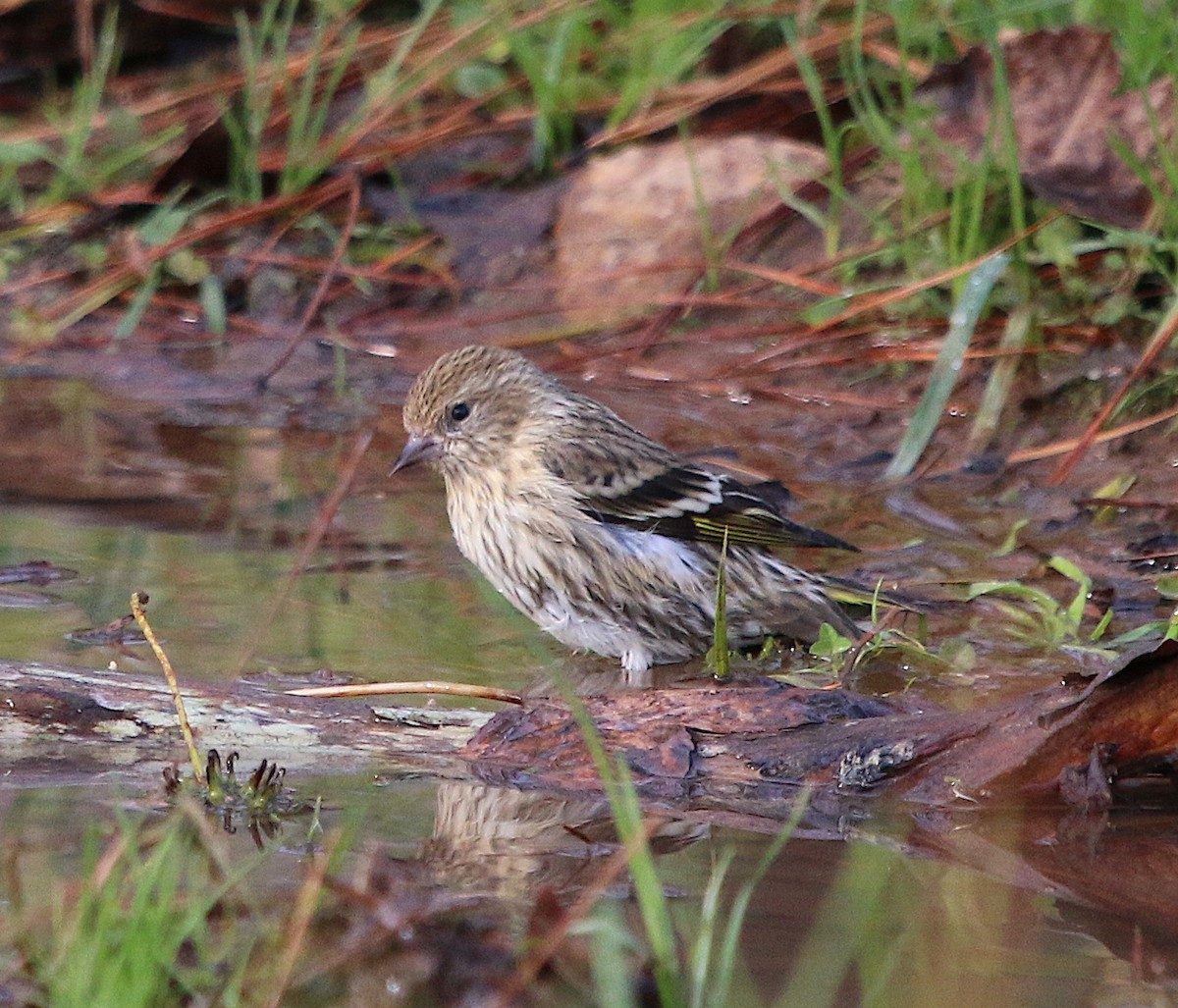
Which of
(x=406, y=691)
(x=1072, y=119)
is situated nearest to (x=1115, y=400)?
(x=1072, y=119)

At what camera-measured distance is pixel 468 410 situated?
5.44m

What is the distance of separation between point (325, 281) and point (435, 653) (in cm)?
332

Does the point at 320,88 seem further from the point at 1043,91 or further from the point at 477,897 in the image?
the point at 477,897

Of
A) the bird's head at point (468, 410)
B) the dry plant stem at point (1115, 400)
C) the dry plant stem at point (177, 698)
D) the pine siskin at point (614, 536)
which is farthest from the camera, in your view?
the dry plant stem at point (1115, 400)

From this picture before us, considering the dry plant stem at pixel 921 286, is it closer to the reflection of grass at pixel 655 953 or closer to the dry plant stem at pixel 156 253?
the dry plant stem at pixel 156 253

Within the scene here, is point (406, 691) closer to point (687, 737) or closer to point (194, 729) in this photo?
point (194, 729)

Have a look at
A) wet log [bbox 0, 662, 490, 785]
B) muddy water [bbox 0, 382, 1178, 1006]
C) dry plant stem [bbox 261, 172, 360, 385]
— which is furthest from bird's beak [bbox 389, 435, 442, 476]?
dry plant stem [bbox 261, 172, 360, 385]

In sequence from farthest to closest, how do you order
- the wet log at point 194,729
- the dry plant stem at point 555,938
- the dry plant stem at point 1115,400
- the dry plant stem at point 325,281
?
the dry plant stem at point 325,281, the dry plant stem at point 1115,400, the wet log at point 194,729, the dry plant stem at point 555,938

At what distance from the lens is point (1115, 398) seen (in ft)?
18.6

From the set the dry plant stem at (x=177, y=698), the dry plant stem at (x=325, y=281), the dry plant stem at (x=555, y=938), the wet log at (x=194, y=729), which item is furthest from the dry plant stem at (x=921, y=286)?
the dry plant stem at (x=555, y=938)

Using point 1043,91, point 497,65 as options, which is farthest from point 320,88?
point 1043,91

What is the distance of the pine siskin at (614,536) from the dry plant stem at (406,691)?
1142 millimetres

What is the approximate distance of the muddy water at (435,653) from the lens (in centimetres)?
268

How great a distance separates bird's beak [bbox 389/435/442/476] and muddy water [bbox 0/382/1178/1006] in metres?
0.26
